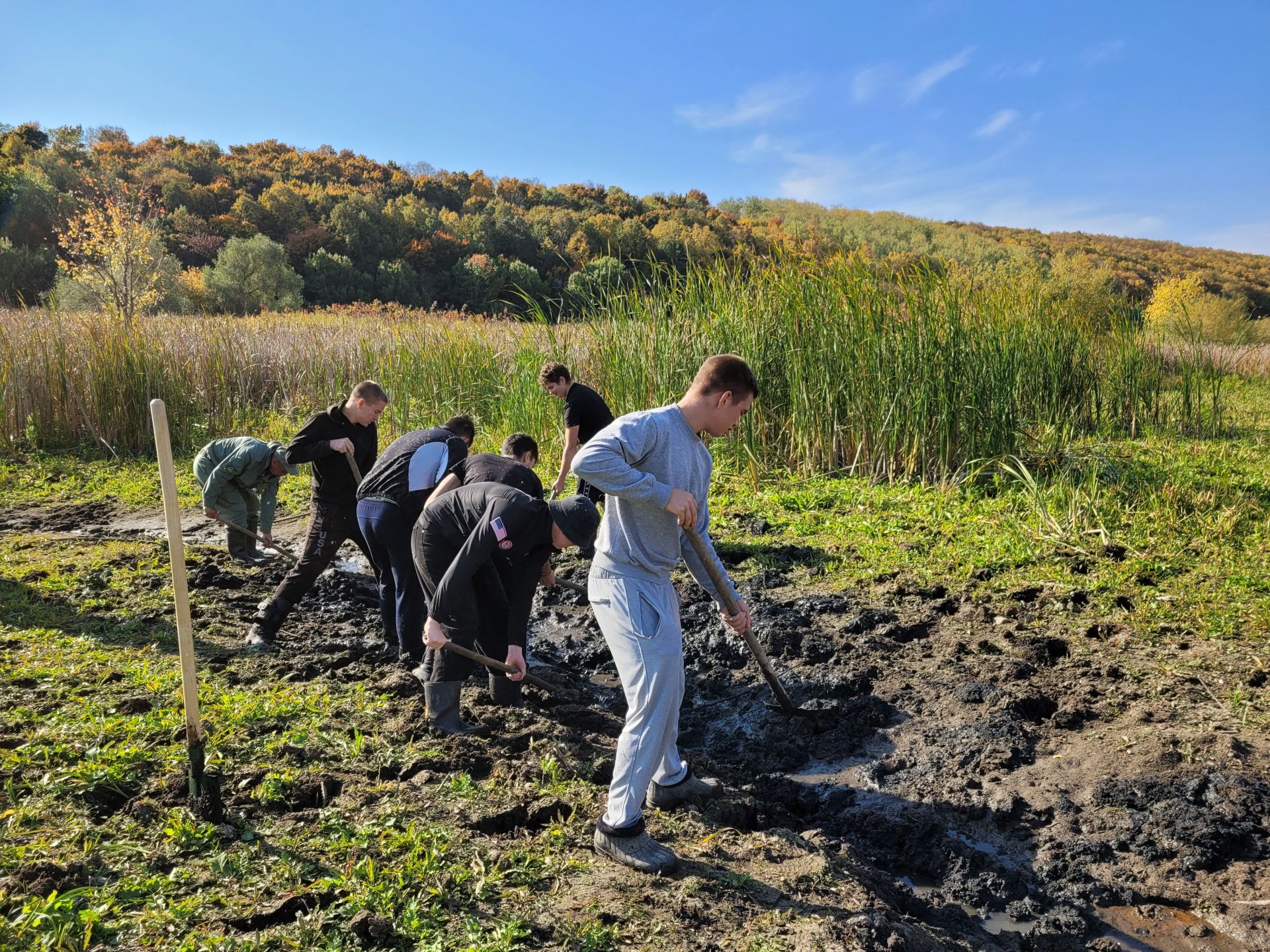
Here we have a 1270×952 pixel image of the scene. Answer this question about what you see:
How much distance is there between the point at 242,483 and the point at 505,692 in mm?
3921

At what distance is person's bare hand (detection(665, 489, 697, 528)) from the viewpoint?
110 inches

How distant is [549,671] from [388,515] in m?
1.44

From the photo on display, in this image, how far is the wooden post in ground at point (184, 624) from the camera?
2.94 m

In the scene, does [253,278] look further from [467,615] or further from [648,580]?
[648,580]

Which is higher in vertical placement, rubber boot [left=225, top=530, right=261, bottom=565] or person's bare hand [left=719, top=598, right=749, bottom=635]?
person's bare hand [left=719, top=598, right=749, bottom=635]

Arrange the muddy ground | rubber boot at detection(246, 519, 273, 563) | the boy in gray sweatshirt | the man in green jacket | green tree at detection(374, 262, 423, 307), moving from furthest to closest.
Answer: green tree at detection(374, 262, 423, 307), rubber boot at detection(246, 519, 273, 563), the man in green jacket, the muddy ground, the boy in gray sweatshirt

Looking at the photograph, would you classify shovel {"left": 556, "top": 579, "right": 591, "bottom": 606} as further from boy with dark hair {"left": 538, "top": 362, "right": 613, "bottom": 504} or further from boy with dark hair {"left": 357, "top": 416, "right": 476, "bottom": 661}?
boy with dark hair {"left": 357, "top": 416, "right": 476, "bottom": 661}

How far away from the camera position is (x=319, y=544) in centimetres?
550

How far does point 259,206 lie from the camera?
116 ft

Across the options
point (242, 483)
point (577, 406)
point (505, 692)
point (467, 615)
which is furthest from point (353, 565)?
point (467, 615)

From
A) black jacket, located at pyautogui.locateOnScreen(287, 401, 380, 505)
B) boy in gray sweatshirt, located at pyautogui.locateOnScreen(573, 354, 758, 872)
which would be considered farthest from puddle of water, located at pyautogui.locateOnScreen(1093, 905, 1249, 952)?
black jacket, located at pyautogui.locateOnScreen(287, 401, 380, 505)

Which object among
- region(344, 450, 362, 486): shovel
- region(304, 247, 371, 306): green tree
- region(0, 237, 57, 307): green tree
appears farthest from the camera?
region(304, 247, 371, 306): green tree

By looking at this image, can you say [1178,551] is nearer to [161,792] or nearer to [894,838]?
[894,838]

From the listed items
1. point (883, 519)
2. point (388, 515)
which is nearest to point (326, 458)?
point (388, 515)
